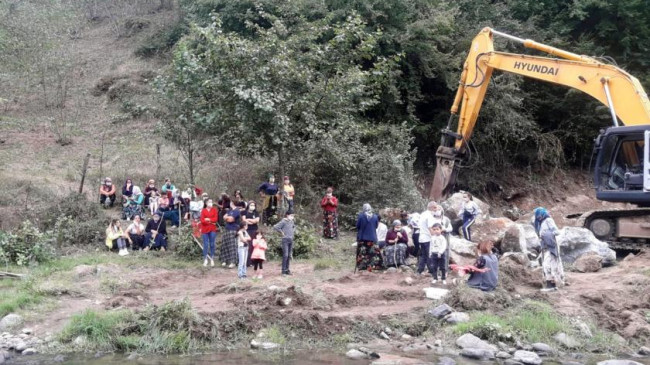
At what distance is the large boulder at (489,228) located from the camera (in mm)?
17641

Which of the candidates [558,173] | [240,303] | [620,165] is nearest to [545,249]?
[620,165]

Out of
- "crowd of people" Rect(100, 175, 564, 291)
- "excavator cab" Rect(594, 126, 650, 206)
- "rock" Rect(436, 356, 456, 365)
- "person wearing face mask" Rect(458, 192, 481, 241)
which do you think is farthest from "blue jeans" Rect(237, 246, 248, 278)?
"excavator cab" Rect(594, 126, 650, 206)

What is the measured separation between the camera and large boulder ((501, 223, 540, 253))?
53.3ft

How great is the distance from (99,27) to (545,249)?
3410 centimetres

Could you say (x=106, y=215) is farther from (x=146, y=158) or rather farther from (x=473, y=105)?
(x=473, y=105)

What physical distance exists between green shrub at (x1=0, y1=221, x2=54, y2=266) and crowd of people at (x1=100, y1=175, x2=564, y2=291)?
1.60 meters

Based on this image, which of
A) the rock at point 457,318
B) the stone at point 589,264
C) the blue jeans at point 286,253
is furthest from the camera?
the stone at point 589,264

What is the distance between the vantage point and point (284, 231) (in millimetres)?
14344

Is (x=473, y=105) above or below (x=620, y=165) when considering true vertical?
above

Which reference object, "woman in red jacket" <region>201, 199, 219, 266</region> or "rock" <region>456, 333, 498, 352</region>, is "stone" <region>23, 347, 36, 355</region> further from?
"rock" <region>456, 333, 498, 352</region>

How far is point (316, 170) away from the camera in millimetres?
21344

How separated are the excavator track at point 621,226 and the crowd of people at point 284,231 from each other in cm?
301

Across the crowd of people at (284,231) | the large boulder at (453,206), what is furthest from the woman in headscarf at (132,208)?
the large boulder at (453,206)

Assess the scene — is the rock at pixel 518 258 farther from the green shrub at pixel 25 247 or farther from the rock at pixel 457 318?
the green shrub at pixel 25 247
